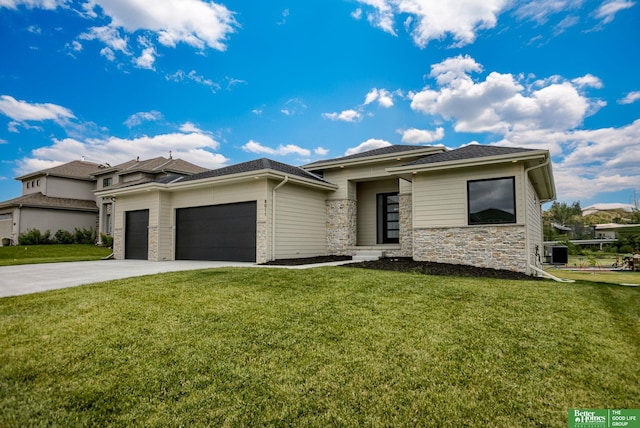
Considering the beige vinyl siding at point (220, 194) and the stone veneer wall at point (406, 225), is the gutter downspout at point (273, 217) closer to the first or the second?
the beige vinyl siding at point (220, 194)

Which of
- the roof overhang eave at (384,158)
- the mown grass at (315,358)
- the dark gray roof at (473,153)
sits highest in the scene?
the roof overhang eave at (384,158)

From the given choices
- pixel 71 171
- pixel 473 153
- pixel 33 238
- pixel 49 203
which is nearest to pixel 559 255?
pixel 473 153

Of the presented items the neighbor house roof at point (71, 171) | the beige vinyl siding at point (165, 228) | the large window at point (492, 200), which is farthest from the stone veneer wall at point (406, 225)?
the neighbor house roof at point (71, 171)

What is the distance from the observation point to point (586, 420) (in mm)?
2717

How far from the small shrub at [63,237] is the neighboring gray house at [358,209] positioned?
38.5ft

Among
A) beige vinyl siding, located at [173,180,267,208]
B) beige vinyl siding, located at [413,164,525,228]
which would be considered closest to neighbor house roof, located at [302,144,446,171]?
beige vinyl siding, located at [413,164,525,228]

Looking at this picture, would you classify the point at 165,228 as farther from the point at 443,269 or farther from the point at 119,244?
the point at 443,269

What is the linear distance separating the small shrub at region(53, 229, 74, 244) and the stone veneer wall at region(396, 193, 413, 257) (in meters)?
23.9

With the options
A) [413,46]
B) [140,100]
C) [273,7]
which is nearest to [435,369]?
[273,7]

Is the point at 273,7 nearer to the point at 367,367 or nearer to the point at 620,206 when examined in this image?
the point at 367,367

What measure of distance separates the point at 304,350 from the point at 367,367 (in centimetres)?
72

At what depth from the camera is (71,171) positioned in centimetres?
2659

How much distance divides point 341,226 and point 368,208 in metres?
1.47

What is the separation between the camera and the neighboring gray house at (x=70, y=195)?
23391mm
